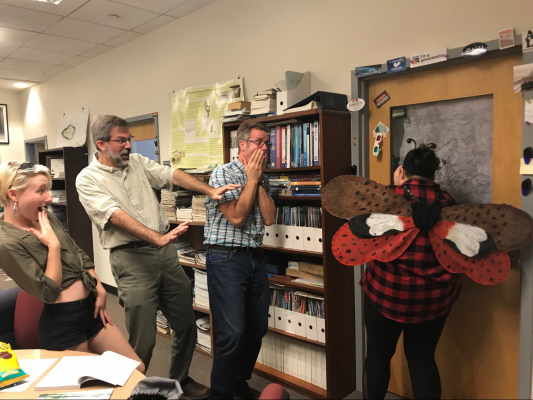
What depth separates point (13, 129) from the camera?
5.64 metres

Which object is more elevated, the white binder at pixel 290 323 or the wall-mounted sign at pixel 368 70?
the wall-mounted sign at pixel 368 70

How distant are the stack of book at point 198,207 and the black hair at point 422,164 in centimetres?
166

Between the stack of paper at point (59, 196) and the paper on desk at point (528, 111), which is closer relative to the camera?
the paper on desk at point (528, 111)

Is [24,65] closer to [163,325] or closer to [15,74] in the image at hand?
[15,74]

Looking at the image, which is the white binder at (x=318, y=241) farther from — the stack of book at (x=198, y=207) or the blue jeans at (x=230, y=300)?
the stack of book at (x=198, y=207)

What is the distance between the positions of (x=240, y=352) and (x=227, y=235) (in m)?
0.61

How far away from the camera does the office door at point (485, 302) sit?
112 cm

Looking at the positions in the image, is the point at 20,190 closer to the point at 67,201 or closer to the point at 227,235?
the point at 227,235

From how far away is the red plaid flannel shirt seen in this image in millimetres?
1120

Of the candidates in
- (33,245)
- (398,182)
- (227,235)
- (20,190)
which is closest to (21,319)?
(33,245)

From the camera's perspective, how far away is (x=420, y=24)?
179 centimetres

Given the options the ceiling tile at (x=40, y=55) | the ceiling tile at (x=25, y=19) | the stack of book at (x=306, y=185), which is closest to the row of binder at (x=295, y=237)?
the stack of book at (x=306, y=185)

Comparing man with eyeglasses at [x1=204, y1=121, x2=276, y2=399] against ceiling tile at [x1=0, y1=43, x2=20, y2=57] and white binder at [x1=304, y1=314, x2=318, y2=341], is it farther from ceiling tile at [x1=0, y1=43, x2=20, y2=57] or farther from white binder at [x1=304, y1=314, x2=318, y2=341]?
ceiling tile at [x1=0, y1=43, x2=20, y2=57]

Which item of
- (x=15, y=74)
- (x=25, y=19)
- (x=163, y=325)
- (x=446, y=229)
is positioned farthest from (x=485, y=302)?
(x=15, y=74)
